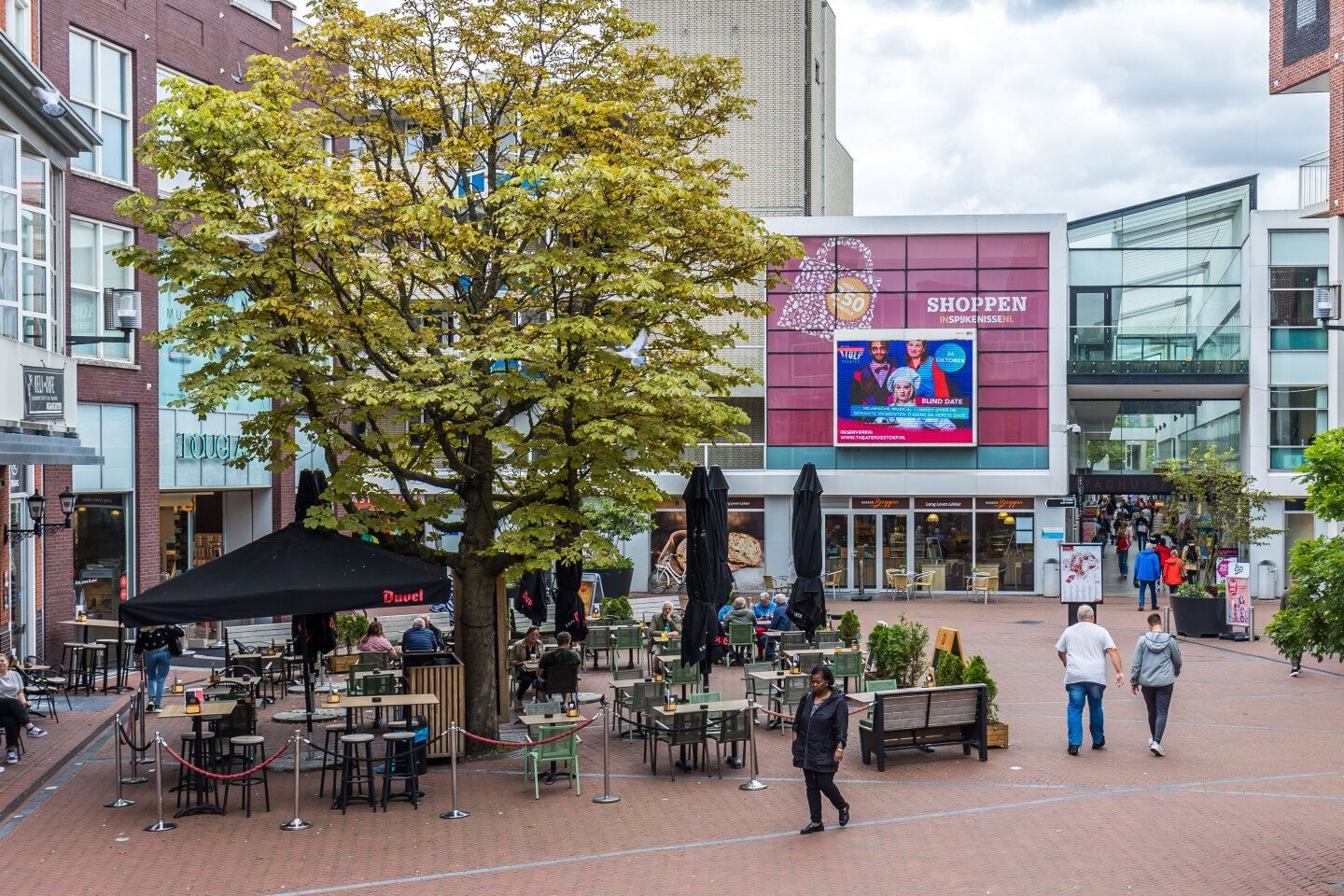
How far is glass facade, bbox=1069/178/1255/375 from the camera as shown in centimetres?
3519

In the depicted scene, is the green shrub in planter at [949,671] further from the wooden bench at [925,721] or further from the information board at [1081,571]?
the information board at [1081,571]

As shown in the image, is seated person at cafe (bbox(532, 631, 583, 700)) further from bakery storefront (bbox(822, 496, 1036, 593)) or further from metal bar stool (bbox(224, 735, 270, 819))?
bakery storefront (bbox(822, 496, 1036, 593))

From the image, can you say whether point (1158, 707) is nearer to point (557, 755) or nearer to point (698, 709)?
point (698, 709)

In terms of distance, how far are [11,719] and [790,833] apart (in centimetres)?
926

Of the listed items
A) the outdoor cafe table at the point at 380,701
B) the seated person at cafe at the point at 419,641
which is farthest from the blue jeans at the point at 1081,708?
the seated person at cafe at the point at 419,641

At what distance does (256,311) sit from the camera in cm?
1423

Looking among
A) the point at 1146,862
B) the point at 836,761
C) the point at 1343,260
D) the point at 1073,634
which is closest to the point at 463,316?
the point at 836,761

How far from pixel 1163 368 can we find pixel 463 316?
25.5 metres

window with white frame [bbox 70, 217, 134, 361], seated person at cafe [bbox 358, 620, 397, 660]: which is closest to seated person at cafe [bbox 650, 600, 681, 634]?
seated person at cafe [bbox 358, 620, 397, 660]

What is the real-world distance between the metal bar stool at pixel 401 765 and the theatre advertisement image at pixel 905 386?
23.9m

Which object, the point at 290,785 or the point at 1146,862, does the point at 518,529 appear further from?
the point at 1146,862

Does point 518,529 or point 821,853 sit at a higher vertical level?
point 518,529

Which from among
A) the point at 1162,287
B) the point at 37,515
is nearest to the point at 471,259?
the point at 37,515

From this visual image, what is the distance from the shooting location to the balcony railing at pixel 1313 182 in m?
30.6
